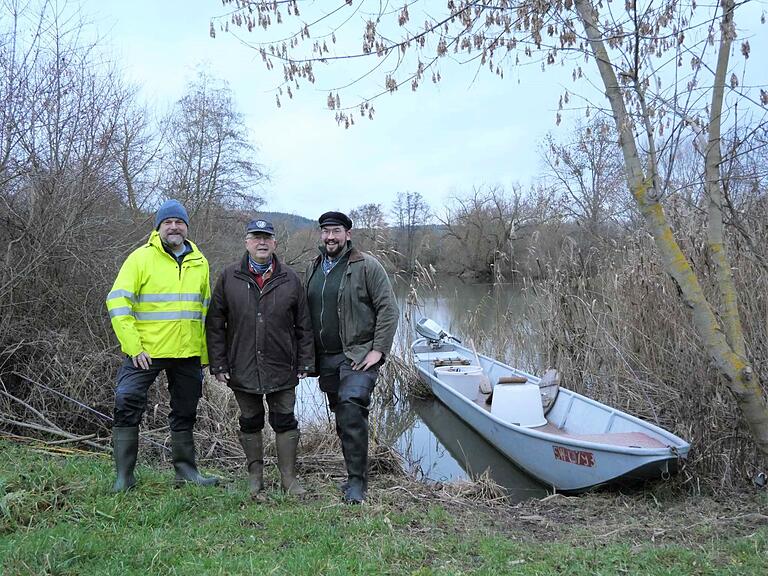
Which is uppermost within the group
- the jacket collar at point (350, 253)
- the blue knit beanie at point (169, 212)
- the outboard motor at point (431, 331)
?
the blue knit beanie at point (169, 212)

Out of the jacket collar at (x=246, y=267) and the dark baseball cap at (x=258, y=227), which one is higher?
the dark baseball cap at (x=258, y=227)

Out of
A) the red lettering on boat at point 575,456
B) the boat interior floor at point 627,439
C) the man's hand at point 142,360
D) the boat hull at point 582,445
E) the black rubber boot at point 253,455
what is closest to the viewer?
the man's hand at point 142,360

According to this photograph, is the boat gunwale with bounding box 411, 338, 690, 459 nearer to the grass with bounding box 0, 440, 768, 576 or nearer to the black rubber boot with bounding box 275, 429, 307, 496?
the grass with bounding box 0, 440, 768, 576

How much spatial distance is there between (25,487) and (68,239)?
12.4 feet

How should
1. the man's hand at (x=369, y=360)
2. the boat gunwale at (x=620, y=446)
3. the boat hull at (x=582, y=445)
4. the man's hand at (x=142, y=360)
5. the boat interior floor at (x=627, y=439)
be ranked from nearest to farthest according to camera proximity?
the man's hand at (x=142, y=360) → the man's hand at (x=369, y=360) → the boat gunwale at (x=620, y=446) → the boat hull at (x=582, y=445) → the boat interior floor at (x=627, y=439)

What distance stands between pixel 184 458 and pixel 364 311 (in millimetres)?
1646

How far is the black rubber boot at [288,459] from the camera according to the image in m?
4.26

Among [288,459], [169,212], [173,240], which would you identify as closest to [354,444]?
[288,459]

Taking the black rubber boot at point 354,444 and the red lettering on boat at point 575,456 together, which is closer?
the black rubber boot at point 354,444

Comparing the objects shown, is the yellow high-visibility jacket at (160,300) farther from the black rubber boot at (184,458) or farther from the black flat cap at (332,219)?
the black flat cap at (332,219)

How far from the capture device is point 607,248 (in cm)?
887

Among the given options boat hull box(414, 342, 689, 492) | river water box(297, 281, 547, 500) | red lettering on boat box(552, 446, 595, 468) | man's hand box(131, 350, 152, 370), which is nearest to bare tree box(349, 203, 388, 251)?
river water box(297, 281, 547, 500)

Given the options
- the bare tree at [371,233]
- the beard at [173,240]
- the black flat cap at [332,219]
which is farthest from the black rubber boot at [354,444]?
the bare tree at [371,233]

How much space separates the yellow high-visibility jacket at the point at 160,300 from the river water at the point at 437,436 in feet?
9.68
